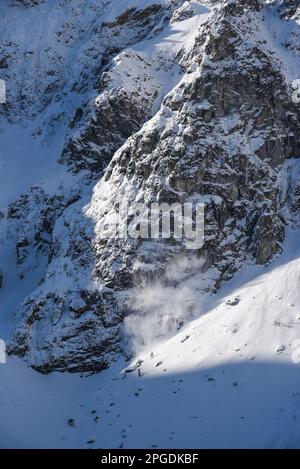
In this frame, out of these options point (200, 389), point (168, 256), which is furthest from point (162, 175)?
point (200, 389)

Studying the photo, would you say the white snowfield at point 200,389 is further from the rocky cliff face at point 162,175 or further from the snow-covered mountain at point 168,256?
the rocky cliff face at point 162,175

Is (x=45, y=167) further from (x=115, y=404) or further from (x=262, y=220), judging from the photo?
(x=115, y=404)

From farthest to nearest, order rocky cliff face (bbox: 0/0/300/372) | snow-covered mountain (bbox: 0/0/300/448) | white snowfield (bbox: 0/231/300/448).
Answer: rocky cliff face (bbox: 0/0/300/372), snow-covered mountain (bbox: 0/0/300/448), white snowfield (bbox: 0/231/300/448)

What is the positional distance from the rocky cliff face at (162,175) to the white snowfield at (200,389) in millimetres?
2252

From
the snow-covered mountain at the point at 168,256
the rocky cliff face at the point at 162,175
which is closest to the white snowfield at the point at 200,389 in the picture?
the snow-covered mountain at the point at 168,256

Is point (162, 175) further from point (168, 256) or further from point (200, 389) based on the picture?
point (200, 389)

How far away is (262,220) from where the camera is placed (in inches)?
2021

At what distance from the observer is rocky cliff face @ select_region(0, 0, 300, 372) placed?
50.7 metres

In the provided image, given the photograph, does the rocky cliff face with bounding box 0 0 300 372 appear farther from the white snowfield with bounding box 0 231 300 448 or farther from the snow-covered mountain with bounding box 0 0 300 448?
the white snowfield with bounding box 0 231 300 448

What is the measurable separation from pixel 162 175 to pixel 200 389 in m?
17.9

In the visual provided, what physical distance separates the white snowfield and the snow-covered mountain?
118 millimetres

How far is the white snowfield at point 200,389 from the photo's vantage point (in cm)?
3859

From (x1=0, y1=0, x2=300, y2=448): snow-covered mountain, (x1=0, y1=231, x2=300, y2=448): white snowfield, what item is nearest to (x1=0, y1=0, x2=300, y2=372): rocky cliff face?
(x1=0, y1=0, x2=300, y2=448): snow-covered mountain

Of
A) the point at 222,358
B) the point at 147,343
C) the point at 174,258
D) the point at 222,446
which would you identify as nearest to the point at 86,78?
the point at 174,258
